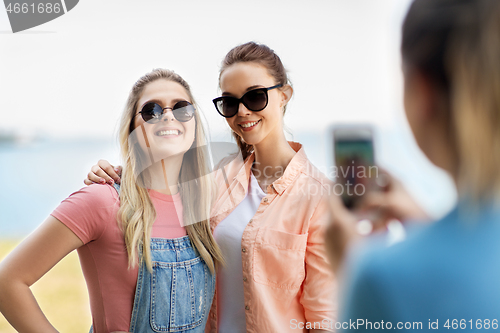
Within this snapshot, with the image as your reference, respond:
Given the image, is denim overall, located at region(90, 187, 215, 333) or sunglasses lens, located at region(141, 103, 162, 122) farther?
sunglasses lens, located at region(141, 103, 162, 122)

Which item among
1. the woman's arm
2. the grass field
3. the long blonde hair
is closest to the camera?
the woman's arm

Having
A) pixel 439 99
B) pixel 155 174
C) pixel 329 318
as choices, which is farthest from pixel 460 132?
pixel 155 174

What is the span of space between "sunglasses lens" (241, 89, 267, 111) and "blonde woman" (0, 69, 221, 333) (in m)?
0.15

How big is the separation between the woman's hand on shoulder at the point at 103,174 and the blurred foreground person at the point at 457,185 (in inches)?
26.1

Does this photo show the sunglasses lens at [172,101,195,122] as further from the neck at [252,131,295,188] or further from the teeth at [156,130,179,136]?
the neck at [252,131,295,188]

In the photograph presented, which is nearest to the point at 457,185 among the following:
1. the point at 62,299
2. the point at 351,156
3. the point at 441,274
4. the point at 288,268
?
the point at 441,274

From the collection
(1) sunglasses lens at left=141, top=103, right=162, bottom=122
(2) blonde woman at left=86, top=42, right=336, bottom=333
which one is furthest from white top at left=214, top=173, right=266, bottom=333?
(1) sunglasses lens at left=141, top=103, right=162, bottom=122

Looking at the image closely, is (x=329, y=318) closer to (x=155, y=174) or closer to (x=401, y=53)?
(x=155, y=174)

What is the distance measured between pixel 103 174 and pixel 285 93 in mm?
546

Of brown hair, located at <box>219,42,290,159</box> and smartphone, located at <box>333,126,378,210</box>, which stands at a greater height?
brown hair, located at <box>219,42,290,159</box>

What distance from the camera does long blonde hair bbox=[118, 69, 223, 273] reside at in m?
0.75

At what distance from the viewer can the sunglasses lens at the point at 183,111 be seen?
0.88m

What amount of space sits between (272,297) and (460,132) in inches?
26.1

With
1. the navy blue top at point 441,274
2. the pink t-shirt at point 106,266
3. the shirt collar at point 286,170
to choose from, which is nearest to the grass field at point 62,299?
the pink t-shirt at point 106,266
